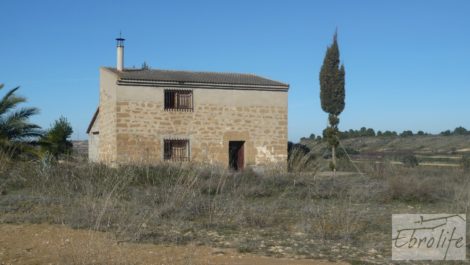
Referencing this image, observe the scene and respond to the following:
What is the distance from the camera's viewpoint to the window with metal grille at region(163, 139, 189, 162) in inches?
872

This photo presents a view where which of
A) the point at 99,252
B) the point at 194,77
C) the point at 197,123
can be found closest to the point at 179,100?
the point at 197,123

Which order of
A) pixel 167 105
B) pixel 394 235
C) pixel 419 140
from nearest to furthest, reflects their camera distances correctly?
1. pixel 394 235
2. pixel 167 105
3. pixel 419 140

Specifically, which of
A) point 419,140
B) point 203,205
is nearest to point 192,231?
point 203,205

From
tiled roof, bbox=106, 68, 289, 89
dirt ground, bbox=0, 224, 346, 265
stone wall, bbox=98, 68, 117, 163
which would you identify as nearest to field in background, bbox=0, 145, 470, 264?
dirt ground, bbox=0, 224, 346, 265

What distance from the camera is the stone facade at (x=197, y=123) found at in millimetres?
21453

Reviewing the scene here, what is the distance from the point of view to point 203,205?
10305 millimetres

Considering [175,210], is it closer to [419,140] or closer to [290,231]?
[290,231]

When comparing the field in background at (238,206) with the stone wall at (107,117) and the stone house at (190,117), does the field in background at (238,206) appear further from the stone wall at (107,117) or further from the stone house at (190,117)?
the stone wall at (107,117)

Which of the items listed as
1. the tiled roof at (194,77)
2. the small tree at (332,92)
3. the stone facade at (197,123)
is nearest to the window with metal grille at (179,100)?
the stone facade at (197,123)

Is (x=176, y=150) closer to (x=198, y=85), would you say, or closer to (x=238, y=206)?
(x=198, y=85)

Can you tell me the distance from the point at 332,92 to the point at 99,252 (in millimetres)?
23012

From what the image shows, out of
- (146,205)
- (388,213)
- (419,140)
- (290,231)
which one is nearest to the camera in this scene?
(290,231)

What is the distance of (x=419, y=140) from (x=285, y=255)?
50661 mm

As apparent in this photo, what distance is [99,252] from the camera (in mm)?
5906
